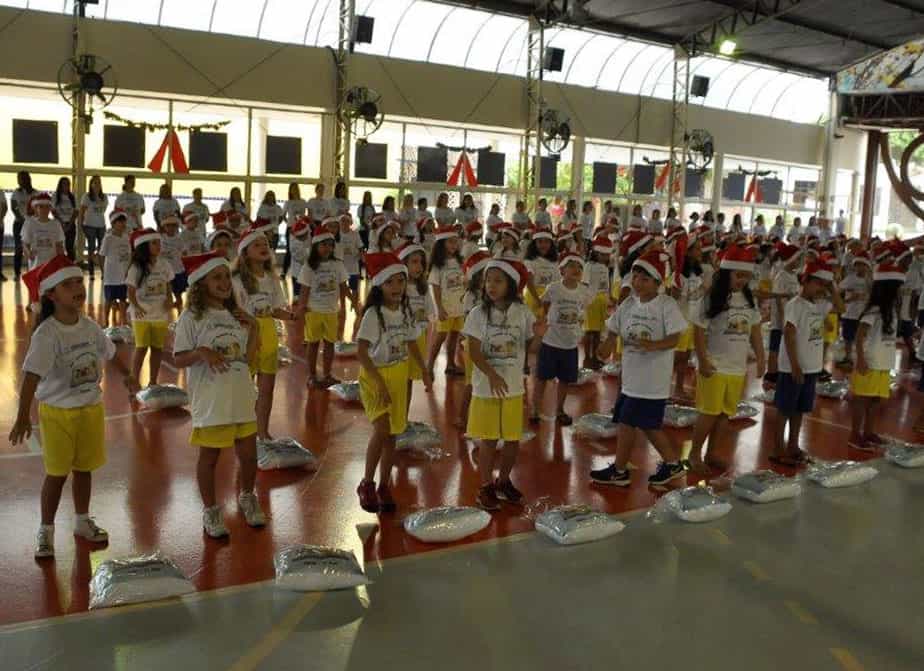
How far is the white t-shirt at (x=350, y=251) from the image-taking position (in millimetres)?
12172

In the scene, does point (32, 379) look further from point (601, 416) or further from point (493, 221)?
point (493, 221)

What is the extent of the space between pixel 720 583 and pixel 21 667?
10.6ft

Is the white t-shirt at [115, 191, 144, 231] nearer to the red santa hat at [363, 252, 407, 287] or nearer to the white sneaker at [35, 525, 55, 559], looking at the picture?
the red santa hat at [363, 252, 407, 287]

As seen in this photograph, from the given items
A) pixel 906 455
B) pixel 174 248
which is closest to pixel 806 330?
pixel 906 455

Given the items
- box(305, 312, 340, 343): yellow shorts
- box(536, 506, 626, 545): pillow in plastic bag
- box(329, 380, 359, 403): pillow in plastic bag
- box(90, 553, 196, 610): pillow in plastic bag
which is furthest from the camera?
box(329, 380, 359, 403): pillow in plastic bag

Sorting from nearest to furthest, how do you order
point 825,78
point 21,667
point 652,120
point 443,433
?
point 21,667 → point 443,433 → point 652,120 → point 825,78

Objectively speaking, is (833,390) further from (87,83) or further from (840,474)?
(87,83)

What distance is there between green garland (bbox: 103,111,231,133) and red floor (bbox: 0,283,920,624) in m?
9.59

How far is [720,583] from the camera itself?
14.7 feet

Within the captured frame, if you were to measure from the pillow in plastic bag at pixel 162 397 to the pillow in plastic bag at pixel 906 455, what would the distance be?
5.69 meters

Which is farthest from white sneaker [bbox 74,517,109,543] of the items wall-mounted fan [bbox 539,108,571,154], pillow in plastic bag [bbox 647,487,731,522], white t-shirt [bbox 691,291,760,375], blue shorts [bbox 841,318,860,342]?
wall-mounted fan [bbox 539,108,571,154]

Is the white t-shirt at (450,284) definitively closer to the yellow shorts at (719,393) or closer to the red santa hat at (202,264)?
the yellow shorts at (719,393)

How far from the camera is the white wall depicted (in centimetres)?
1591

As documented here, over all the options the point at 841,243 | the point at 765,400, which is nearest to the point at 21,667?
the point at 765,400
